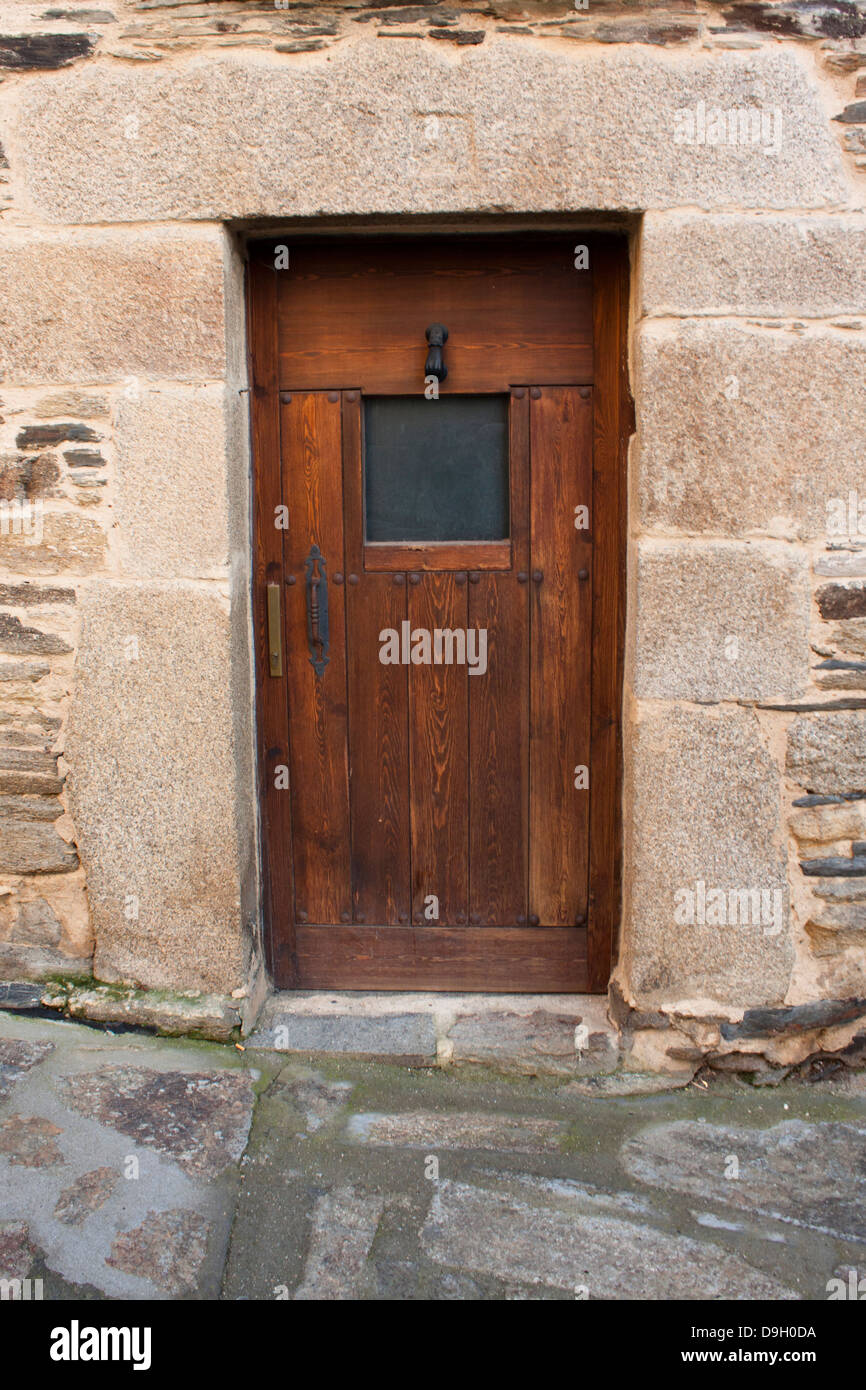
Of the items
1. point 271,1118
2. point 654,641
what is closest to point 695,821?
point 654,641

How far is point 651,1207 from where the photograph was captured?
196 cm

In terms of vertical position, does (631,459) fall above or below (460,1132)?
above

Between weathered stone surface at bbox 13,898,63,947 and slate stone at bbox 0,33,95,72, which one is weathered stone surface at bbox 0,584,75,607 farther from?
slate stone at bbox 0,33,95,72

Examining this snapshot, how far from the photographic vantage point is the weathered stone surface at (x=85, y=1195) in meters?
1.87

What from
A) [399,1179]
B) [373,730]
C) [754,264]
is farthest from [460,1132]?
[754,264]

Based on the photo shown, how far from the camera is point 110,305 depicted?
7.61 ft

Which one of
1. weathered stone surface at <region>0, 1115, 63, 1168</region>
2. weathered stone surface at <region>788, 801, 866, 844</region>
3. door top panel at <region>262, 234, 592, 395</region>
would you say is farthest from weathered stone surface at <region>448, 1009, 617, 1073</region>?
door top panel at <region>262, 234, 592, 395</region>

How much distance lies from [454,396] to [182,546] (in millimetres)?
820

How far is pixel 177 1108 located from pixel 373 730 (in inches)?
41.3

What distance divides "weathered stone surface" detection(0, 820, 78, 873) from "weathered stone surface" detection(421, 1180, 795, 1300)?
1286 millimetres

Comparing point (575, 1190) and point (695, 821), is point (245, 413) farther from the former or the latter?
point (575, 1190)

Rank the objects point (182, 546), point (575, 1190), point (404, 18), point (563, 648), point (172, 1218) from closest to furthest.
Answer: point (172, 1218) < point (575, 1190) < point (404, 18) < point (182, 546) < point (563, 648)

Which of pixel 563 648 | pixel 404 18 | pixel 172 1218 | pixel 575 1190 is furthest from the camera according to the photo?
pixel 563 648

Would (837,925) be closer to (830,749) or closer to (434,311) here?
(830,749)
